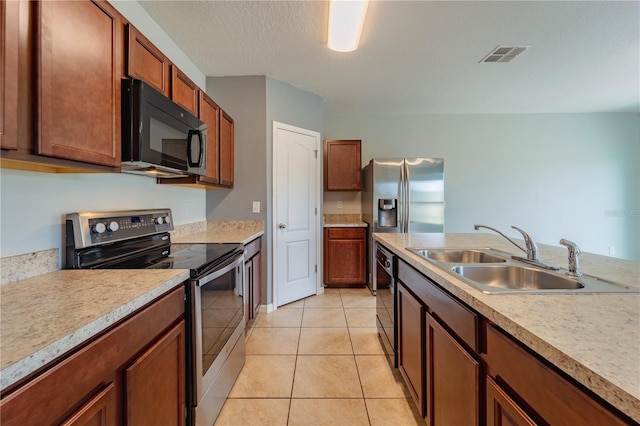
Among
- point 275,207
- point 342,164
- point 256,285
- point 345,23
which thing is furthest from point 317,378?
point 342,164

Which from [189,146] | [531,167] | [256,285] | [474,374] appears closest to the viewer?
[474,374]

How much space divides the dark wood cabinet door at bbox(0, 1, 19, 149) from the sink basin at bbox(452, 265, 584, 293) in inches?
64.1

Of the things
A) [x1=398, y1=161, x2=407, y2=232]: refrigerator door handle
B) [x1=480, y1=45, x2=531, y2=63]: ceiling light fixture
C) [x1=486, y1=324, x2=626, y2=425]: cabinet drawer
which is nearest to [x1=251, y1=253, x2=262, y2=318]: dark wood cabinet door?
[x1=398, y1=161, x2=407, y2=232]: refrigerator door handle

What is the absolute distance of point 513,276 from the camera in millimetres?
1210

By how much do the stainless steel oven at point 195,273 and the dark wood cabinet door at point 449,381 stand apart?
1059 mm

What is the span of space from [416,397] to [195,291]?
1205mm

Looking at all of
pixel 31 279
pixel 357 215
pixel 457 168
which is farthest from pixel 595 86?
pixel 31 279

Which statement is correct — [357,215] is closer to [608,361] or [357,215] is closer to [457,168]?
[457,168]

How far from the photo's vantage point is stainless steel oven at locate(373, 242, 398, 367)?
1657mm

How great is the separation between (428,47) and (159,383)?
9.78 feet

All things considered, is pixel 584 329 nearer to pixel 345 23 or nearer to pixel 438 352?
pixel 438 352

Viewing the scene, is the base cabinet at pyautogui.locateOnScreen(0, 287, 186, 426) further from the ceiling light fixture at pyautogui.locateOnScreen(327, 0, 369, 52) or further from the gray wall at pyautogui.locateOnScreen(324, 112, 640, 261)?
the gray wall at pyautogui.locateOnScreen(324, 112, 640, 261)

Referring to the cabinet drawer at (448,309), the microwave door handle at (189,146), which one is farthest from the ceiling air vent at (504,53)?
the microwave door handle at (189,146)

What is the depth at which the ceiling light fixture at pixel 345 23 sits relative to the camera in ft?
5.45
